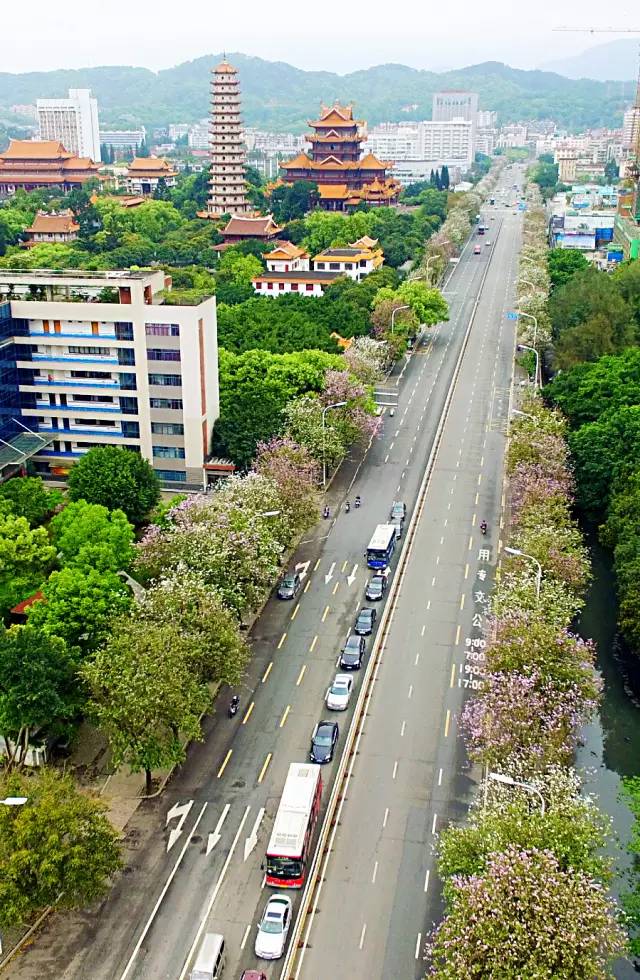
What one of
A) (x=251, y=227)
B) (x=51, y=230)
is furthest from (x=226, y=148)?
(x=51, y=230)

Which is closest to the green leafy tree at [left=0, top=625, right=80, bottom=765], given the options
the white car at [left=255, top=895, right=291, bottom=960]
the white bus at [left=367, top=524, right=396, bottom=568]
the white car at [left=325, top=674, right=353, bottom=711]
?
the white car at [left=255, top=895, right=291, bottom=960]

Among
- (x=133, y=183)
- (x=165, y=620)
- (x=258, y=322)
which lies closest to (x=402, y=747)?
(x=165, y=620)

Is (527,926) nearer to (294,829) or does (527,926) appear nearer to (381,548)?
(294,829)

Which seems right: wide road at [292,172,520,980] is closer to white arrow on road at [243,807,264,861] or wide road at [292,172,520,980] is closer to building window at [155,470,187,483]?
white arrow on road at [243,807,264,861]

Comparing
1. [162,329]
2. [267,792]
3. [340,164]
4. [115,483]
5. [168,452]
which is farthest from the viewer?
[340,164]

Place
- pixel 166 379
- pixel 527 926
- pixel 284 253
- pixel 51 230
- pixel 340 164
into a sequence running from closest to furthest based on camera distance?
pixel 527 926
pixel 166 379
pixel 284 253
pixel 51 230
pixel 340 164

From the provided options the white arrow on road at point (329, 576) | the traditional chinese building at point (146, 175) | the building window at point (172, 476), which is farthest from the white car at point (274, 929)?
the traditional chinese building at point (146, 175)
